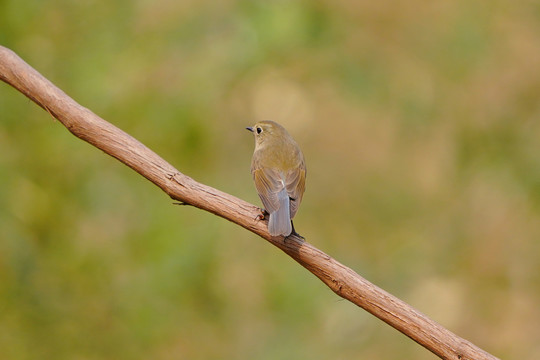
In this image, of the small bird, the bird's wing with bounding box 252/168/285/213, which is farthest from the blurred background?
the bird's wing with bounding box 252/168/285/213

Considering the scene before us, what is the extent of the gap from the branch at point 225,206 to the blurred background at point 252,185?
2098mm

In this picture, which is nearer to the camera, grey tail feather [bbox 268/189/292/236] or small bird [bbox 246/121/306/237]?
grey tail feather [bbox 268/189/292/236]

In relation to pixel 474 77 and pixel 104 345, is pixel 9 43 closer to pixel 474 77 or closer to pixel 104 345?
pixel 104 345

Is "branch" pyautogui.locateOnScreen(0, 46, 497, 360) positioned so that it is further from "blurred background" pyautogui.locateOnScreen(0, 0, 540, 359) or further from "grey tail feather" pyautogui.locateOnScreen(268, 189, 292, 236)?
"blurred background" pyautogui.locateOnScreen(0, 0, 540, 359)

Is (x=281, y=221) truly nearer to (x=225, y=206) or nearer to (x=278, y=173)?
(x=225, y=206)

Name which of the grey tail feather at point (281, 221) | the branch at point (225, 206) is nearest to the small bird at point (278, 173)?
the grey tail feather at point (281, 221)

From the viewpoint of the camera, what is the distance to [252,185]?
5840 mm

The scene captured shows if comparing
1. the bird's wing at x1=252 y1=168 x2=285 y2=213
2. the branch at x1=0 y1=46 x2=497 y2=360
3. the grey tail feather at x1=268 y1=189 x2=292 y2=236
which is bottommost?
the branch at x1=0 y1=46 x2=497 y2=360

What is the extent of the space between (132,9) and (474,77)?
3000mm

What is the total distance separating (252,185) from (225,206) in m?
2.92

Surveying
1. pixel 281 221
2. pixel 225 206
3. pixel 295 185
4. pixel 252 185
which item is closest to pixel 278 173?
pixel 295 185

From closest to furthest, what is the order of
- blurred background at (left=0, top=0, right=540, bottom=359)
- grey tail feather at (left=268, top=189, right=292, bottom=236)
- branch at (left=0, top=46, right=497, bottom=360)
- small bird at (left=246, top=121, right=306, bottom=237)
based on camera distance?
branch at (left=0, top=46, right=497, bottom=360) < grey tail feather at (left=268, top=189, right=292, bottom=236) < small bird at (left=246, top=121, right=306, bottom=237) < blurred background at (left=0, top=0, right=540, bottom=359)

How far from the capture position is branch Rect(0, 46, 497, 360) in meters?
2.69

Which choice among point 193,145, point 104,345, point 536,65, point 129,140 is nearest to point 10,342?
point 104,345
